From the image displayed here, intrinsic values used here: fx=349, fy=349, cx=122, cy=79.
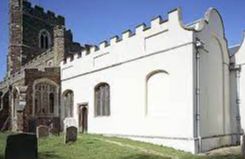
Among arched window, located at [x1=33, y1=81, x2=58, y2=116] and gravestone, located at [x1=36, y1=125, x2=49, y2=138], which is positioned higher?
arched window, located at [x1=33, y1=81, x2=58, y2=116]

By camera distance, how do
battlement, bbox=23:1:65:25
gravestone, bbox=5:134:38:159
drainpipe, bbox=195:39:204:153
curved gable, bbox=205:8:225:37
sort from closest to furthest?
gravestone, bbox=5:134:38:159, drainpipe, bbox=195:39:204:153, curved gable, bbox=205:8:225:37, battlement, bbox=23:1:65:25

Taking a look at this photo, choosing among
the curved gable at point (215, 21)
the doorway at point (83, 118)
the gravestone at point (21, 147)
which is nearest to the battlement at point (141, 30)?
the curved gable at point (215, 21)

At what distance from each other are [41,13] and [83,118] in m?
22.7

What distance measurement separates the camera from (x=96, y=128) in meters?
24.2

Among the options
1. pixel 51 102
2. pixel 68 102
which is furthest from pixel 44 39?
pixel 68 102

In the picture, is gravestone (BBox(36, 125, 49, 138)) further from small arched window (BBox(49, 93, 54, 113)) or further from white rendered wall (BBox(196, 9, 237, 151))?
white rendered wall (BBox(196, 9, 237, 151))

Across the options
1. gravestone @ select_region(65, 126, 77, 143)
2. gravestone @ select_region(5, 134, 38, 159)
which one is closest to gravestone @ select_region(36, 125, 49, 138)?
gravestone @ select_region(65, 126, 77, 143)

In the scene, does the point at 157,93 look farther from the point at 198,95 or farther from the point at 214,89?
the point at 214,89

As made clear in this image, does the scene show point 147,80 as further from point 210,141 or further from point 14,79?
point 14,79

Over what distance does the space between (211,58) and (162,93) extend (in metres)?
3.62

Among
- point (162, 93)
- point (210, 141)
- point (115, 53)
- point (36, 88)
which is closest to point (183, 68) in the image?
point (162, 93)

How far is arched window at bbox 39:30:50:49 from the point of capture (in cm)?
4413

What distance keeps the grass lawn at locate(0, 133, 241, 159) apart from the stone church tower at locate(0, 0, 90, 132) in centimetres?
837

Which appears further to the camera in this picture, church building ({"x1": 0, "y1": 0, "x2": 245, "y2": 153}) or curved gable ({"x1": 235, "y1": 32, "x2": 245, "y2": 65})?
curved gable ({"x1": 235, "y1": 32, "x2": 245, "y2": 65})
